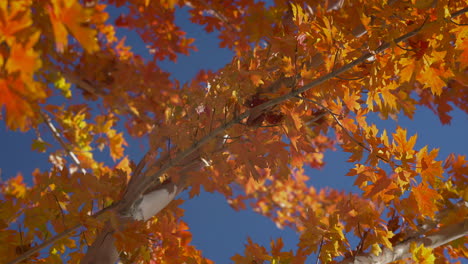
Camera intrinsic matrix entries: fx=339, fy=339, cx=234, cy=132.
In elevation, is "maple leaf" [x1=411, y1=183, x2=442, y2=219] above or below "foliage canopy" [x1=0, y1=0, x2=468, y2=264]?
below

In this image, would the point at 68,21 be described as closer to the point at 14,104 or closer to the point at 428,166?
the point at 14,104

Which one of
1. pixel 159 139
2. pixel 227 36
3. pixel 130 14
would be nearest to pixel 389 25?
pixel 159 139

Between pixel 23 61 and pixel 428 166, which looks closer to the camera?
pixel 23 61

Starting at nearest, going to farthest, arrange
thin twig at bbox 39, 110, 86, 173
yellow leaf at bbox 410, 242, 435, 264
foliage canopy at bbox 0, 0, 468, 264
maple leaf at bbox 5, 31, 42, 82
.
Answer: maple leaf at bbox 5, 31, 42, 82
foliage canopy at bbox 0, 0, 468, 264
yellow leaf at bbox 410, 242, 435, 264
thin twig at bbox 39, 110, 86, 173

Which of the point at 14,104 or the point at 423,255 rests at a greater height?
the point at 14,104

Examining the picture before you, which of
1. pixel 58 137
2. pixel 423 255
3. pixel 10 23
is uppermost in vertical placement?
pixel 58 137

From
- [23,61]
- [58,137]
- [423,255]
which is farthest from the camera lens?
[58,137]

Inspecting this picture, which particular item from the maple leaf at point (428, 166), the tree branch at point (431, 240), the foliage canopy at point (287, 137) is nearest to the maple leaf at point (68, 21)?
the foliage canopy at point (287, 137)

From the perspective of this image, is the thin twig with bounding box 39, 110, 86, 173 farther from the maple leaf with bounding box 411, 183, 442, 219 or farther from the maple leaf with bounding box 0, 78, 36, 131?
the maple leaf with bounding box 411, 183, 442, 219

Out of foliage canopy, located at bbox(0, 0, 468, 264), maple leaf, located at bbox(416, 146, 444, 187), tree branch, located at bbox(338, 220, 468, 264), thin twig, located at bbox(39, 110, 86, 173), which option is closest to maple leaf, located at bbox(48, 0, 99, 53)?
foliage canopy, located at bbox(0, 0, 468, 264)

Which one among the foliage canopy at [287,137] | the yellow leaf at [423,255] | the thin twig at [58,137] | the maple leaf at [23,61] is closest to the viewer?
the maple leaf at [23,61]

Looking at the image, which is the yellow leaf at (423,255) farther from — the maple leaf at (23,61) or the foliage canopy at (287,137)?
the maple leaf at (23,61)

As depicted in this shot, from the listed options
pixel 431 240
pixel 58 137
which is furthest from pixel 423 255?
pixel 58 137

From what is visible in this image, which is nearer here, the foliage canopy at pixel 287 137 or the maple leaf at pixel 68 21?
the maple leaf at pixel 68 21
